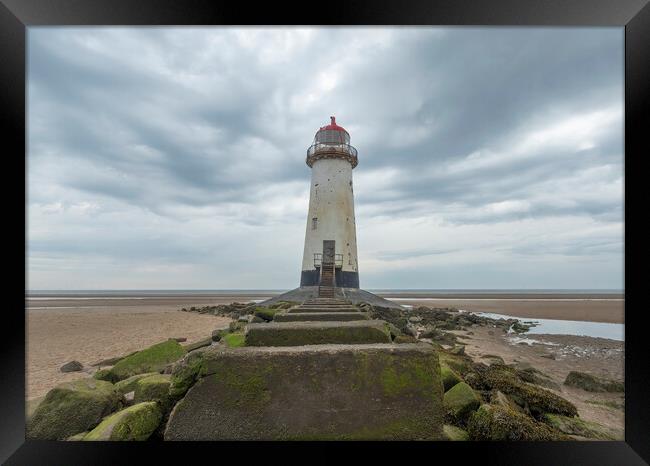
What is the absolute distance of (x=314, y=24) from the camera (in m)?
2.30

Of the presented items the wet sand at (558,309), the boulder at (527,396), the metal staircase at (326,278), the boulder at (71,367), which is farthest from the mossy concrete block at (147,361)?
the wet sand at (558,309)

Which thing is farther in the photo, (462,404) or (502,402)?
(502,402)

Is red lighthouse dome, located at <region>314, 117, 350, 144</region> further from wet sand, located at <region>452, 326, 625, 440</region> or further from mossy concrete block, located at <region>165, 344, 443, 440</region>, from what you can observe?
mossy concrete block, located at <region>165, 344, 443, 440</region>

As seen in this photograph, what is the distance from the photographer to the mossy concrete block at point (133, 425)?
3.01m

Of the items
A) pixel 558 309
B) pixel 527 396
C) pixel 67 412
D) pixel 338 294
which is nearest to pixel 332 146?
pixel 338 294

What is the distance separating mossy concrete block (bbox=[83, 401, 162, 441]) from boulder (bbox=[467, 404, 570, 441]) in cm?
326

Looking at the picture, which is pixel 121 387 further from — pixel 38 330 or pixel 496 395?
Result: pixel 38 330

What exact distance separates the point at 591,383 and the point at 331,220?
46.4 ft

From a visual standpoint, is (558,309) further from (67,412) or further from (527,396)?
(67,412)

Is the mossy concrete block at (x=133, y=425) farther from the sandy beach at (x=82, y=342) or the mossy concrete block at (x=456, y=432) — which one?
the sandy beach at (x=82, y=342)

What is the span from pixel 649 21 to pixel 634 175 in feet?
3.47

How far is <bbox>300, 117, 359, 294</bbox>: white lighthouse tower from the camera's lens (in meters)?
18.8

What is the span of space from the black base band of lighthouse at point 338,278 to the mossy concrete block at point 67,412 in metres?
14.9

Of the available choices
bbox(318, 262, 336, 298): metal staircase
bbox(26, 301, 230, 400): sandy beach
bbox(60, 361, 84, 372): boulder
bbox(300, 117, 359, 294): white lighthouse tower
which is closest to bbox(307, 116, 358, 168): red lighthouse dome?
bbox(300, 117, 359, 294): white lighthouse tower
